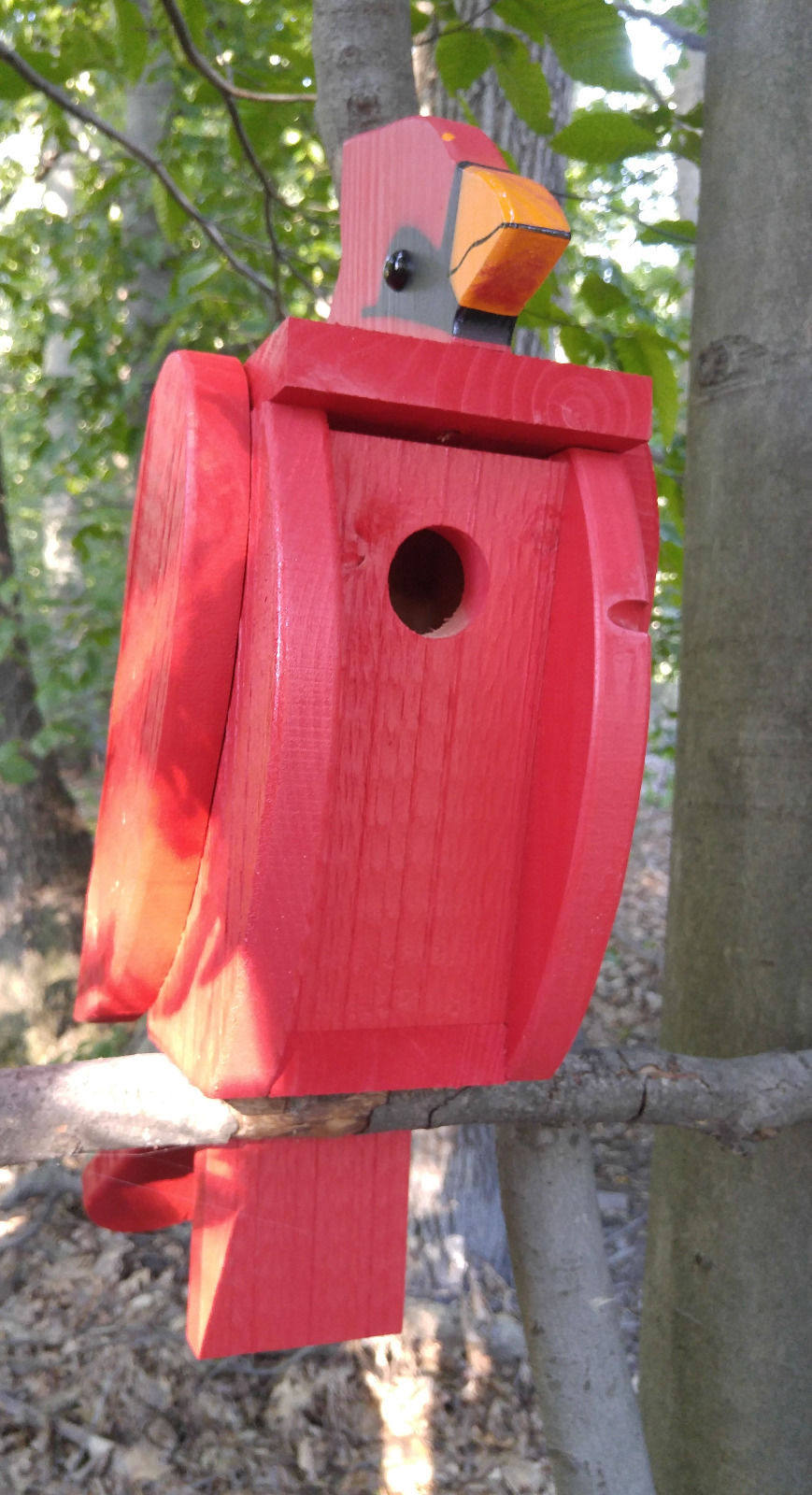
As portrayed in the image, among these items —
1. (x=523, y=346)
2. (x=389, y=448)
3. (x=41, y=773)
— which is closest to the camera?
(x=389, y=448)

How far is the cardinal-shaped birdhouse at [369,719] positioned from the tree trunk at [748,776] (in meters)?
0.36

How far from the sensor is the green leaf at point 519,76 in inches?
59.1

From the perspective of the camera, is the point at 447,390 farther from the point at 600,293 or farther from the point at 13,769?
the point at 13,769

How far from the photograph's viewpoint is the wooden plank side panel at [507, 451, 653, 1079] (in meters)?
1.05

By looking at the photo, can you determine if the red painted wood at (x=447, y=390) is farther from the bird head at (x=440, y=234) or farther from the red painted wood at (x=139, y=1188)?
the red painted wood at (x=139, y=1188)

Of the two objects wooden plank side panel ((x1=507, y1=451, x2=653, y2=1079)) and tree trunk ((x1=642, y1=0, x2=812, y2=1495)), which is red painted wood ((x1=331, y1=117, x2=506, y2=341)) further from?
tree trunk ((x1=642, y1=0, x2=812, y2=1495))

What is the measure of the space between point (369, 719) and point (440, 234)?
1.50 ft

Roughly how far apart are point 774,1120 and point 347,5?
1417 mm

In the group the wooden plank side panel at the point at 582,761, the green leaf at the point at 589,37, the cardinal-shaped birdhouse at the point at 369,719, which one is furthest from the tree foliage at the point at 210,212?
the wooden plank side panel at the point at 582,761

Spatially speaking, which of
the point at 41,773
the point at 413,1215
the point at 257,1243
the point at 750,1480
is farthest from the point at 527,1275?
the point at 41,773

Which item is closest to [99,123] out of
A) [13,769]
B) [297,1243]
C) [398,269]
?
[398,269]

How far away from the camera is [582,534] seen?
3.60 ft

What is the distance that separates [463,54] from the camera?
152 centimetres

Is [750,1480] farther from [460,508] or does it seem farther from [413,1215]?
[413,1215]
